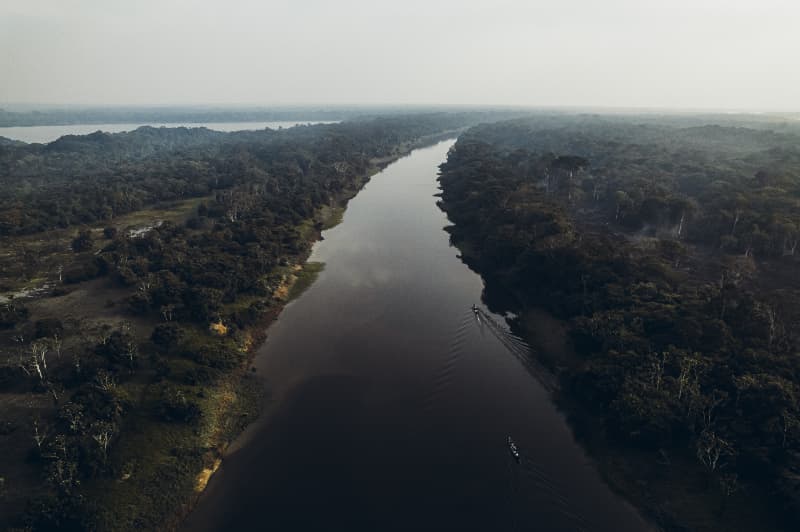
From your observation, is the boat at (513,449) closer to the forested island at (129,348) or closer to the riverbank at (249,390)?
→ the riverbank at (249,390)

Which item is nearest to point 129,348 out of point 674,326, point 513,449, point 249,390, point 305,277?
point 249,390

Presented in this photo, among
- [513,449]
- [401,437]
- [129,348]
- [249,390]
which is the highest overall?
[129,348]

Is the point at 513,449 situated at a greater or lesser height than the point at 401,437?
greater

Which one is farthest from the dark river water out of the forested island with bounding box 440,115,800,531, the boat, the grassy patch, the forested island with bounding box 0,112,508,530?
the forested island with bounding box 440,115,800,531

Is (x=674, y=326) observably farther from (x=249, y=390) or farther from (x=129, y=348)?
(x=129, y=348)

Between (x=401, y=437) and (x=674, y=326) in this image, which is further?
(x=674, y=326)

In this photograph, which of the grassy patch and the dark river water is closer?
the dark river water

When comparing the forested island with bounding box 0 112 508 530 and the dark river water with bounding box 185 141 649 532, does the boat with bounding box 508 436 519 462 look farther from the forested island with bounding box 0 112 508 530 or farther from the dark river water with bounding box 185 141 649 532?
the forested island with bounding box 0 112 508 530
